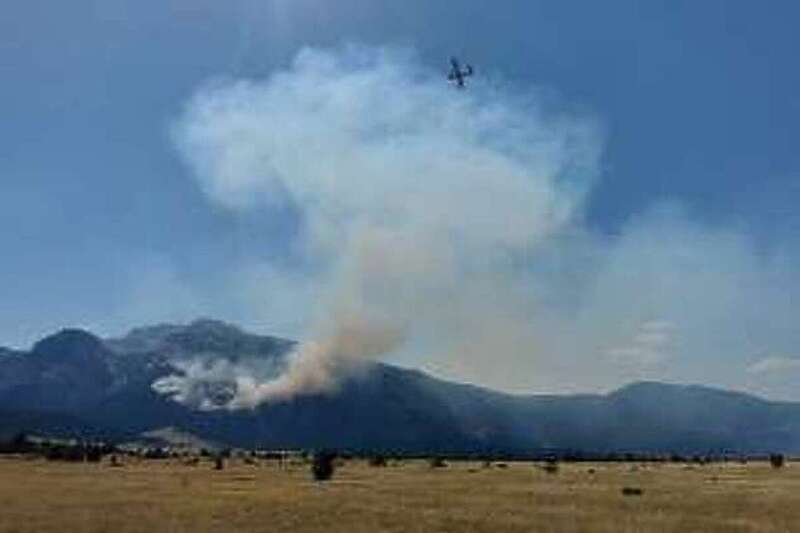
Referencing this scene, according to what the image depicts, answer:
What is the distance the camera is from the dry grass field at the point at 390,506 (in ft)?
208

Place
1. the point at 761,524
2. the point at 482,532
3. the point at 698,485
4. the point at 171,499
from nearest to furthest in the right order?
the point at 482,532 → the point at 761,524 → the point at 171,499 → the point at 698,485

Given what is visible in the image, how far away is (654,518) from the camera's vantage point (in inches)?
2687

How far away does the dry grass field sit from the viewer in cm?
6344

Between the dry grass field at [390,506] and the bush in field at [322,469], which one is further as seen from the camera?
the bush in field at [322,469]

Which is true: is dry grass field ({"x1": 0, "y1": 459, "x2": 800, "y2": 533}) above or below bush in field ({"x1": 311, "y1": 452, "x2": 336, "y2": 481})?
below

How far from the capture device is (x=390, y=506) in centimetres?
7662

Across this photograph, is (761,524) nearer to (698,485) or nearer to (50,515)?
(50,515)

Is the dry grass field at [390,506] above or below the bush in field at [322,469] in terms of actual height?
below

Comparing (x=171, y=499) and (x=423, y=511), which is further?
(x=171, y=499)

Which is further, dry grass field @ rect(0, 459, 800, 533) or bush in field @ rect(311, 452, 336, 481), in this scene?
bush in field @ rect(311, 452, 336, 481)

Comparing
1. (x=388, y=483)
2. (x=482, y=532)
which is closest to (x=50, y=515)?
(x=482, y=532)

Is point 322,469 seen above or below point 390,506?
above

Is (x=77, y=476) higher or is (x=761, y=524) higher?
(x=77, y=476)

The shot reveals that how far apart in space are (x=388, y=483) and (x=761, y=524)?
49563 mm
